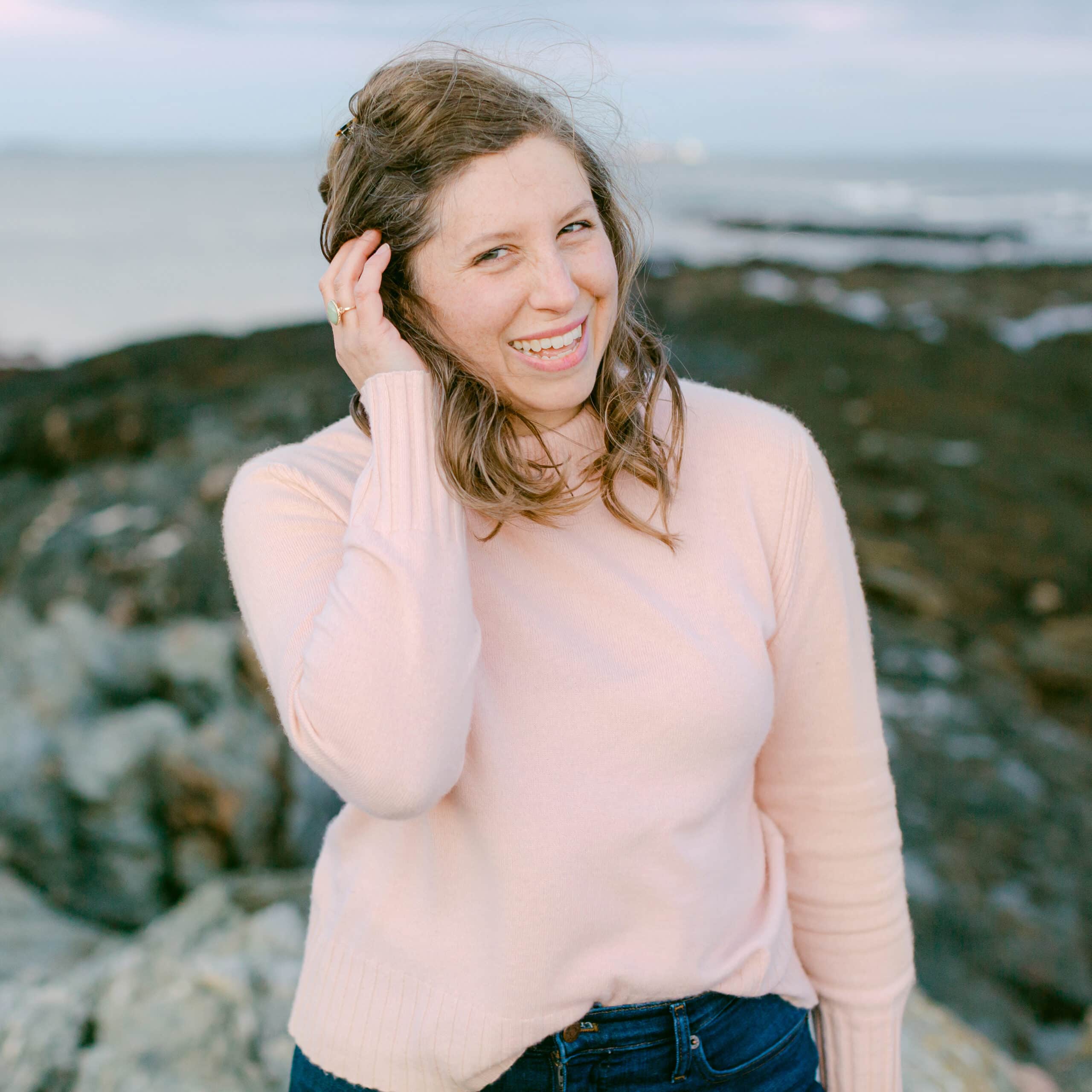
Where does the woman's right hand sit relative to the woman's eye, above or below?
below

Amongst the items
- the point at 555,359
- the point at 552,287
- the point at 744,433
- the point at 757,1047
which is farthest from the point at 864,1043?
the point at 552,287

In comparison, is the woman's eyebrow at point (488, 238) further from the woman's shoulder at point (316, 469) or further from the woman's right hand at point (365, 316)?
the woman's shoulder at point (316, 469)

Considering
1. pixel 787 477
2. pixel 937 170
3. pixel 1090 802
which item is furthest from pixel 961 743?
pixel 937 170

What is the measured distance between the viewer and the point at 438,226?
1521mm

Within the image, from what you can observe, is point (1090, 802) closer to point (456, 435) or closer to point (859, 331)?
point (456, 435)

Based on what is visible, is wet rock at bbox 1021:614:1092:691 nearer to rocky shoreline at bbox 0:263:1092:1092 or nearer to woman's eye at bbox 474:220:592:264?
rocky shoreline at bbox 0:263:1092:1092

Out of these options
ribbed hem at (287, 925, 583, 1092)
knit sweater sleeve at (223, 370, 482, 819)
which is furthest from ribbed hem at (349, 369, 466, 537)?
ribbed hem at (287, 925, 583, 1092)

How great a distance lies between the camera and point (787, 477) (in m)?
1.63

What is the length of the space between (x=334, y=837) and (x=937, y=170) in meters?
75.1

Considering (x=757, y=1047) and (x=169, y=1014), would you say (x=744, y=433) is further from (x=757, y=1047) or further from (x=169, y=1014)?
(x=169, y=1014)

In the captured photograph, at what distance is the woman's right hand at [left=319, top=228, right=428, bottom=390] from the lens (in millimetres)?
1556

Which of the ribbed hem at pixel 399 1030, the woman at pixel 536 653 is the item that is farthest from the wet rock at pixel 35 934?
the woman at pixel 536 653

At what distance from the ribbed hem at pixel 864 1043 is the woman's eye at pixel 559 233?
4.67 ft

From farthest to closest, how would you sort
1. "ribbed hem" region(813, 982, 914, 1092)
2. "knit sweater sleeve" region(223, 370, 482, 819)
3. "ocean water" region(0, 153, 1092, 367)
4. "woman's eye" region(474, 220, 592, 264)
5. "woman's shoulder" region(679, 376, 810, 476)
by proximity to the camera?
"ocean water" region(0, 153, 1092, 367) → "ribbed hem" region(813, 982, 914, 1092) → "woman's shoulder" region(679, 376, 810, 476) → "woman's eye" region(474, 220, 592, 264) → "knit sweater sleeve" region(223, 370, 482, 819)
